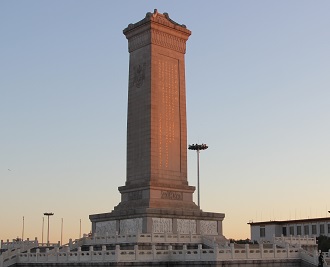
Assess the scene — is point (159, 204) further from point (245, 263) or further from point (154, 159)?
point (245, 263)

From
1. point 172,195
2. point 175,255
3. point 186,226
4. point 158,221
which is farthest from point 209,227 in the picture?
point 175,255

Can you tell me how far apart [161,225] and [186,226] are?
115 inches

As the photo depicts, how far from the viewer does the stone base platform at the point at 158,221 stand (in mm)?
52094

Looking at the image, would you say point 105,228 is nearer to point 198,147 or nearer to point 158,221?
point 158,221

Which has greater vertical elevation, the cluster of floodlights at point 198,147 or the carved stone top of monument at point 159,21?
the carved stone top of monument at point 159,21

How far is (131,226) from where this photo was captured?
175ft

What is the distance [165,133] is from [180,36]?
35.6 feet

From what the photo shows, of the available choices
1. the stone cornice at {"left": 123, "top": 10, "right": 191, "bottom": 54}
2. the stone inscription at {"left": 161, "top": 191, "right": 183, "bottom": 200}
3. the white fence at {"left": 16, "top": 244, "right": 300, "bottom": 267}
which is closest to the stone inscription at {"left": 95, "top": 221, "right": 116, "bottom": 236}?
the stone inscription at {"left": 161, "top": 191, "right": 183, "bottom": 200}

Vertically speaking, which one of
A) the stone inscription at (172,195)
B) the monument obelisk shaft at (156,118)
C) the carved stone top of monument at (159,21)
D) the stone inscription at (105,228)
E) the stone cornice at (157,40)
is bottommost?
the stone inscription at (105,228)

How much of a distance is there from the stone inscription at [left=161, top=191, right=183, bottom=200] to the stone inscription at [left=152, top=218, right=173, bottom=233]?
278 centimetres

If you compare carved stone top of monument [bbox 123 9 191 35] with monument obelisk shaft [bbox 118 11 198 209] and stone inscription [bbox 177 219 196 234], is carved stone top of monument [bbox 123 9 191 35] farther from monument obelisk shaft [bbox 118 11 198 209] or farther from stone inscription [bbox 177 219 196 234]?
stone inscription [bbox 177 219 196 234]

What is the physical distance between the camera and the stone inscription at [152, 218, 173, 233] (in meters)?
52.1

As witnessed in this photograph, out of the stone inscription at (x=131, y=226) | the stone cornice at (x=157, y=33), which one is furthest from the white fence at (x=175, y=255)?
the stone cornice at (x=157, y=33)

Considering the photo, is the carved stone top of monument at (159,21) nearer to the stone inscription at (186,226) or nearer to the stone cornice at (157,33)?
the stone cornice at (157,33)
